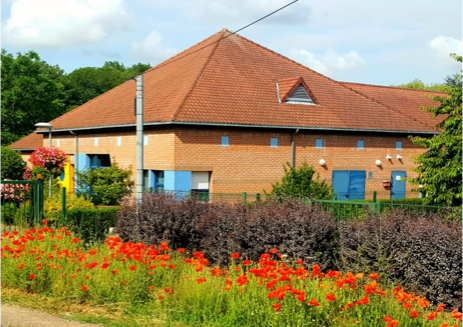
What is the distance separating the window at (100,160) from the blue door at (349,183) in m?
11.1

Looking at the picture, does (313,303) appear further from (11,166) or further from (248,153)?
(11,166)

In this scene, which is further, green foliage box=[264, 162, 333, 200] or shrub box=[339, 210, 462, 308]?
green foliage box=[264, 162, 333, 200]

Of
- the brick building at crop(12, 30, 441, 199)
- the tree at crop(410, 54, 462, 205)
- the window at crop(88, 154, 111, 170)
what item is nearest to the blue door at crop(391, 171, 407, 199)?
the brick building at crop(12, 30, 441, 199)

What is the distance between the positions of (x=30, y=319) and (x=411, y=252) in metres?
6.19

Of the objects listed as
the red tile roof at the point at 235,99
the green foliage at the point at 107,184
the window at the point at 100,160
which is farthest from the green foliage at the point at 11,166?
the green foliage at the point at 107,184

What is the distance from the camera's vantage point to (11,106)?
58.4 m

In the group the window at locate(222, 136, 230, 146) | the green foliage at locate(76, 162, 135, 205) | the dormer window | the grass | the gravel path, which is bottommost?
the gravel path

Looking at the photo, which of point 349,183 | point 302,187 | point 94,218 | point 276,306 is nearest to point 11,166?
point 349,183

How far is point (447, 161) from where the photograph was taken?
1880 cm

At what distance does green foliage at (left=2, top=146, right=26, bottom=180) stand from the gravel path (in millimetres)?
29818

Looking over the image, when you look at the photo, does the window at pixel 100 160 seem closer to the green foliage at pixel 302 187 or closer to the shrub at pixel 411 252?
the green foliage at pixel 302 187

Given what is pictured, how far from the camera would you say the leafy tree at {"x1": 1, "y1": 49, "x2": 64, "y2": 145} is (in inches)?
2260

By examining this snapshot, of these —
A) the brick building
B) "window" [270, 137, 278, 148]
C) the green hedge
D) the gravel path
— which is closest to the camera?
the gravel path

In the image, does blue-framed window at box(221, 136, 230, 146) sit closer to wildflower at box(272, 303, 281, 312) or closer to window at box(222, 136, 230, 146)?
window at box(222, 136, 230, 146)
